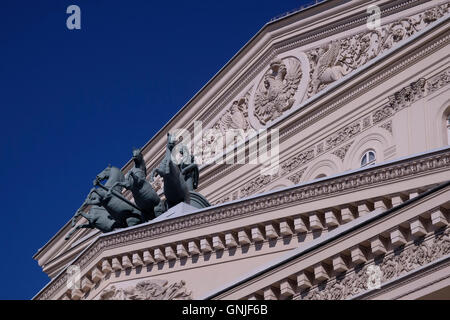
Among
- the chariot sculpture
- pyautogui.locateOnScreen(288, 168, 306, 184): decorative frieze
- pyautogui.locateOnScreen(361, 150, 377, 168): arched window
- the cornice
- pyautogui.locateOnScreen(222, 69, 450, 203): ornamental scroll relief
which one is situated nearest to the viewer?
the chariot sculpture

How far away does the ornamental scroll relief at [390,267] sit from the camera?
13766mm

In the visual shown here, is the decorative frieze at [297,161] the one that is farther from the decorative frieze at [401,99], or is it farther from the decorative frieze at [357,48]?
the decorative frieze at [401,99]

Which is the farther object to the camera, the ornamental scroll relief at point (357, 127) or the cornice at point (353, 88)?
the cornice at point (353, 88)

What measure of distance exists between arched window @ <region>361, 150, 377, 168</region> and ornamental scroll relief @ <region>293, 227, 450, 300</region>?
1076cm

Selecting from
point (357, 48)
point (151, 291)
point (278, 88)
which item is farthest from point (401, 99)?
point (151, 291)

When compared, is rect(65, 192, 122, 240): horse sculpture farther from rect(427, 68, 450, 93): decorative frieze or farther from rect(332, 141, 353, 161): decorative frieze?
→ rect(427, 68, 450, 93): decorative frieze

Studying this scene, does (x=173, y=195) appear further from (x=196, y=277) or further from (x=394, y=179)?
(x=394, y=179)

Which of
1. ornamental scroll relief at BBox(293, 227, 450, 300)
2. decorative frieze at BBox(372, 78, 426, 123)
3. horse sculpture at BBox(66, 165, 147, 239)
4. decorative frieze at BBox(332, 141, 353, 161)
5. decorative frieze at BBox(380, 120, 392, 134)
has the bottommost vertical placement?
ornamental scroll relief at BBox(293, 227, 450, 300)

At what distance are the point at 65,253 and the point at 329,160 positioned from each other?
393 inches

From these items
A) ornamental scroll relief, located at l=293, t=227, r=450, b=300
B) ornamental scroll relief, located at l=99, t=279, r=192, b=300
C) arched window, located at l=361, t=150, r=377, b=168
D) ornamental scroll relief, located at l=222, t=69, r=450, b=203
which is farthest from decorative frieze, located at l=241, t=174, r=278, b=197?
ornamental scroll relief, located at l=293, t=227, r=450, b=300

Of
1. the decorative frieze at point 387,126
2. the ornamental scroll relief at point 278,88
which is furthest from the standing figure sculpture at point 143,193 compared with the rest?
the ornamental scroll relief at point 278,88

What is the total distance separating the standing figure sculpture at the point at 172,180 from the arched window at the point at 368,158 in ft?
15.8

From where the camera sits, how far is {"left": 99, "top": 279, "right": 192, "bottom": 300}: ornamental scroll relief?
789 inches
